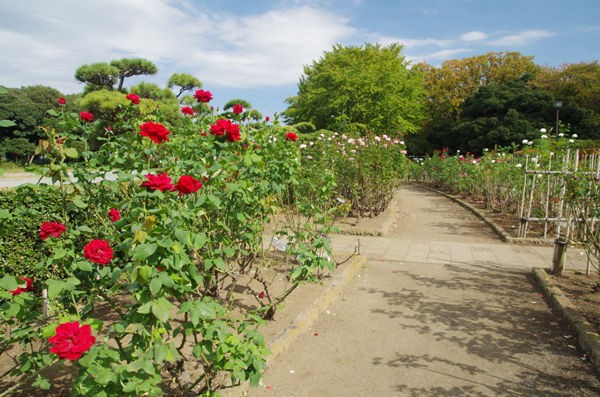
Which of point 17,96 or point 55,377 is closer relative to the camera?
point 55,377

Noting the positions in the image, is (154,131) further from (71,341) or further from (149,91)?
(149,91)

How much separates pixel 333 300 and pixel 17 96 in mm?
42191

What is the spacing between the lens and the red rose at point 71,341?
51.6 inches

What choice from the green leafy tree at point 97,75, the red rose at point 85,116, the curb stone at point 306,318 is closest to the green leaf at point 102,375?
the curb stone at point 306,318

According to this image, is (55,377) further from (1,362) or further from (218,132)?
(218,132)

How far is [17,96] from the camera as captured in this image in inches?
1419

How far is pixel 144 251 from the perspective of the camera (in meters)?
1.56

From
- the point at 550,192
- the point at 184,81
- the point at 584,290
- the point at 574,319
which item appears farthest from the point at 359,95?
the point at 574,319

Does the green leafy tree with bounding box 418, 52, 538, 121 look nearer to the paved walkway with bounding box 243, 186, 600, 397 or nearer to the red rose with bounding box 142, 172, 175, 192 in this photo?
the paved walkway with bounding box 243, 186, 600, 397

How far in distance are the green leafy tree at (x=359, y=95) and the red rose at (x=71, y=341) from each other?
838 inches

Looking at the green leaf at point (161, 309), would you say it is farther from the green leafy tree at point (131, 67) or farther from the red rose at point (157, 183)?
the green leafy tree at point (131, 67)

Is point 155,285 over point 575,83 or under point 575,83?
under

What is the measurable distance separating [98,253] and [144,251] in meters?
0.23

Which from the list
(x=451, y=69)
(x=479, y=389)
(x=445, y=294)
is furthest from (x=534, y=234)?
(x=451, y=69)
